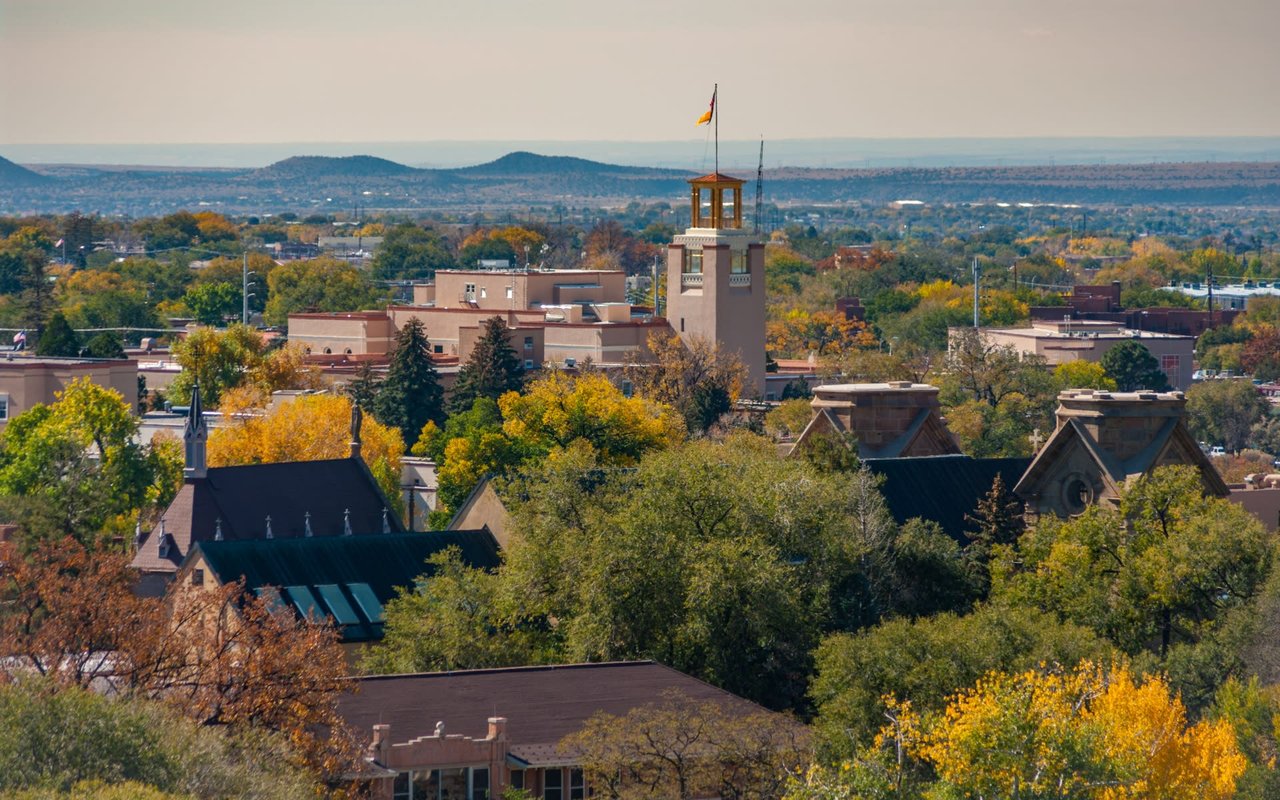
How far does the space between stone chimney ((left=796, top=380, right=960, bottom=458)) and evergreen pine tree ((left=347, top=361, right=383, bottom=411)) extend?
47.7 meters

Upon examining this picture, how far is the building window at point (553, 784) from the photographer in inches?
1806

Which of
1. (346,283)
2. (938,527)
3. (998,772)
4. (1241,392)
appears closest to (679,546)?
(938,527)

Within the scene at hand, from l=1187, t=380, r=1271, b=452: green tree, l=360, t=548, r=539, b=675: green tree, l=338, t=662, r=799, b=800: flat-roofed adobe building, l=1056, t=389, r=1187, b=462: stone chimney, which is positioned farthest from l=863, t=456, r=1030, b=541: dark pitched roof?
l=1187, t=380, r=1271, b=452: green tree

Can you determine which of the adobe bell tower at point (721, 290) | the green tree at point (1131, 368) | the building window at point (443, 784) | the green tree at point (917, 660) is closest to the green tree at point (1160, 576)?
the green tree at point (917, 660)

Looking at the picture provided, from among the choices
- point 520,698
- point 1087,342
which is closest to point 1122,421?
point 520,698

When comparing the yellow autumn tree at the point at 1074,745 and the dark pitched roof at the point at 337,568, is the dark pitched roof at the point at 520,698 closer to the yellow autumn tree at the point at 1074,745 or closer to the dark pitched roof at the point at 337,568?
the yellow autumn tree at the point at 1074,745

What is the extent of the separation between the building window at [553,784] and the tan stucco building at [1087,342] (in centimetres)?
10438

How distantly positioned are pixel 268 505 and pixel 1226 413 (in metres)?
83.1

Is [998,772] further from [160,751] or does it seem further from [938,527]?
[938,527]

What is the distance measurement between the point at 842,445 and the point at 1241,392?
86.3m

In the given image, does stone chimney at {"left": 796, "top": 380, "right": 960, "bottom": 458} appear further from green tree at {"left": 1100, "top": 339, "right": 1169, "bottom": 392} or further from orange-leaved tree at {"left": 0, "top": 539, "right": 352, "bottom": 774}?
green tree at {"left": 1100, "top": 339, "right": 1169, "bottom": 392}

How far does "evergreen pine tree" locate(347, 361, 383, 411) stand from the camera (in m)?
117

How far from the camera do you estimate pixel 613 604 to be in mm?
54906

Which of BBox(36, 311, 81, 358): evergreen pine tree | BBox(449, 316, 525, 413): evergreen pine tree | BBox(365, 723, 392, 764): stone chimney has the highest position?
BBox(365, 723, 392, 764): stone chimney
